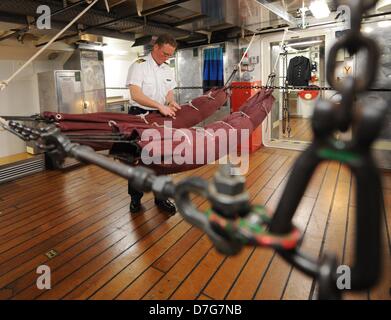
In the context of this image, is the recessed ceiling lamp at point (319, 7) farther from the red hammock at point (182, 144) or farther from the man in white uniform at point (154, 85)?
the red hammock at point (182, 144)

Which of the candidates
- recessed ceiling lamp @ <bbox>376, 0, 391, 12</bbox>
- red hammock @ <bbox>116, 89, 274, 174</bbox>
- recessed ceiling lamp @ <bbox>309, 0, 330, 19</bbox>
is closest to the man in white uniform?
red hammock @ <bbox>116, 89, 274, 174</bbox>

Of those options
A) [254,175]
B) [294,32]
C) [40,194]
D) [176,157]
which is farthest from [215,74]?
[176,157]

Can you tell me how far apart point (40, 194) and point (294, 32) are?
4.42 metres

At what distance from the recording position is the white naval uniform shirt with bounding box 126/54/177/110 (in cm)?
256

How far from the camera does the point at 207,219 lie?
1.75 ft

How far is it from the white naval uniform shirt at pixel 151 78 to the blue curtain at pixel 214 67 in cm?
233

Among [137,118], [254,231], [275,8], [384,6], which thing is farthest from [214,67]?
[254,231]

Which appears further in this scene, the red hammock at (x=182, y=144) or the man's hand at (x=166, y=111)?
the man's hand at (x=166, y=111)

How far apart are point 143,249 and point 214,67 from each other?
3891 mm

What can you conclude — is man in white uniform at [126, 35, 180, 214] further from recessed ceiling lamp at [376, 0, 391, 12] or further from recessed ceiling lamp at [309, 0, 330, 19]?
recessed ceiling lamp at [376, 0, 391, 12]

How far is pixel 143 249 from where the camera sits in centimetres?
215

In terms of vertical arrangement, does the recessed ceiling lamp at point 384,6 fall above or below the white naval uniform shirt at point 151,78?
above

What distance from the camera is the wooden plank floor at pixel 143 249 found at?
1723mm

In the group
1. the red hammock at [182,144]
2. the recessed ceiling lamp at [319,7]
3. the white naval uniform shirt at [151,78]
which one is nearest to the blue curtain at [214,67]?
the recessed ceiling lamp at [319,7]
